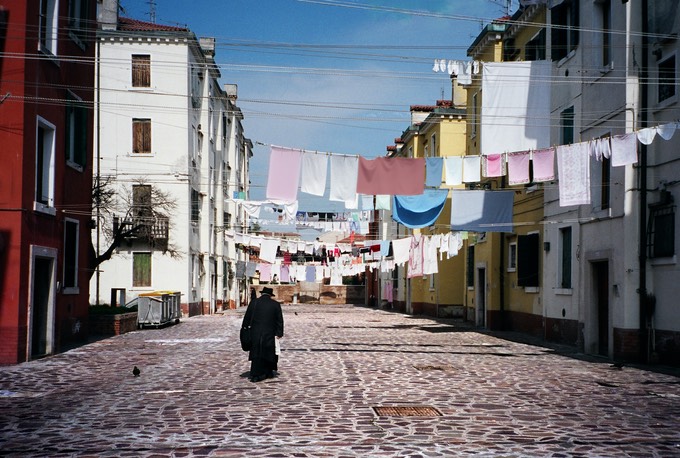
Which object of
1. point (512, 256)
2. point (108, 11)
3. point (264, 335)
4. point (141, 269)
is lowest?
point (264, 335)

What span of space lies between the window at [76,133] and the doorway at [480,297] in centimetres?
1666

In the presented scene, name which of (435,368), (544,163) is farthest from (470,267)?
(435,368)

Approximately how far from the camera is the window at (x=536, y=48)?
24016 mm

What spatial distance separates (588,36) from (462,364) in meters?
9.36

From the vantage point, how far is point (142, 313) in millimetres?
28328

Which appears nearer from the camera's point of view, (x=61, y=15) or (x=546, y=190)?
(x=61, y=15)

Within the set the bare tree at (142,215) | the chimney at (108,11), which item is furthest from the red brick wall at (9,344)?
the chimney at (108,11)

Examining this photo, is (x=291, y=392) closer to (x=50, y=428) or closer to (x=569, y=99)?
(x=50, y=428)

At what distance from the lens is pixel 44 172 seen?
17969 mm

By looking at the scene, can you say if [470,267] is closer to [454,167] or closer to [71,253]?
[454,167]

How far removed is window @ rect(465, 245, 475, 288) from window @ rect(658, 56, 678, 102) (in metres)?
16.4

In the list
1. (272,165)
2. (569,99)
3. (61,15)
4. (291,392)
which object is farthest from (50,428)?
(569,99)

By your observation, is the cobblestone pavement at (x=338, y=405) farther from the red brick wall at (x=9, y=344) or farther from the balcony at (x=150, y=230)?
the balcony at (x=150, y=230)

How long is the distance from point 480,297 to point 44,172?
1892 cm
